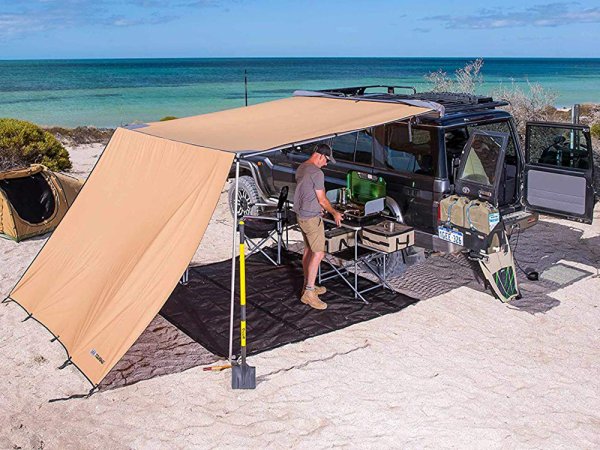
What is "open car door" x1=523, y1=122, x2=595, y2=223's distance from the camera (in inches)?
286

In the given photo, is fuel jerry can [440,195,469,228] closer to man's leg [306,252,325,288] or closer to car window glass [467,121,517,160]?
car window glass [467,121,517,160]

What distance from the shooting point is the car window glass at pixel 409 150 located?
7.00m

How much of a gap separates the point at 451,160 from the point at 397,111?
843 millimetres

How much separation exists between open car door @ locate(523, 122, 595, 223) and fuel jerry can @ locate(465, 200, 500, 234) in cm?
97

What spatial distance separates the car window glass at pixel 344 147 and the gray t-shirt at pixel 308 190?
1430mm

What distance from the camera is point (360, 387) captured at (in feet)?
17.9

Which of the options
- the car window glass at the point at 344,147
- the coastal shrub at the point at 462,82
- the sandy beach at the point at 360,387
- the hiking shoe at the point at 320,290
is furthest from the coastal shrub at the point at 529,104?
the hiking shoe at the point at 320,290

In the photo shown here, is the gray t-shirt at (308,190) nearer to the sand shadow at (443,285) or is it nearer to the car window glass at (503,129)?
the sand shadow at (443,285)

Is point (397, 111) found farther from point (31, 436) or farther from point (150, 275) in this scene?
point (31, 436)

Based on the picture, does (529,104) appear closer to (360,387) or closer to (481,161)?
(481,161)

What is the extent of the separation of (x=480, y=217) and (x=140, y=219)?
3181 millimetres

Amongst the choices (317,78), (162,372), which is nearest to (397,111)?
(162,372)

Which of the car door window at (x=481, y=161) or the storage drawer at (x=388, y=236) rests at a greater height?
the car door window at (x=481, y=161)

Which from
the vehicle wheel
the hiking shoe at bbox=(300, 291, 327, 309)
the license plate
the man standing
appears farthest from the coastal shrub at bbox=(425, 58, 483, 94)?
the hiking shoe at bbox=(300, 291, 327, 309)
